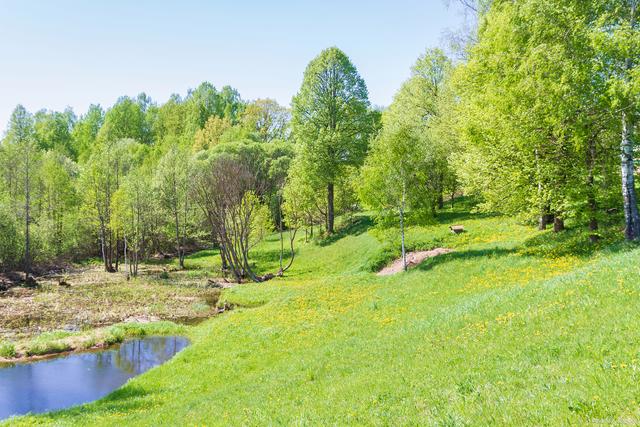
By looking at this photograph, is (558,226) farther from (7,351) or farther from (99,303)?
(99,303)

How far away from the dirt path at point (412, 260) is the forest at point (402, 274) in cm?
45

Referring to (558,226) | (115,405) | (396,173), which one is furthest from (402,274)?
(115,405)

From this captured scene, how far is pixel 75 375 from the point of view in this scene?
81.0 feet

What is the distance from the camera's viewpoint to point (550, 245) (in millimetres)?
27141

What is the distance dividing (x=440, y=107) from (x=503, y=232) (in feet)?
68.5

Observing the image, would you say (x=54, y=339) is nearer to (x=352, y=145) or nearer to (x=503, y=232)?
(x=503, y=232)

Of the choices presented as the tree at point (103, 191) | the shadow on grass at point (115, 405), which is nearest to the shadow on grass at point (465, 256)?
the shadow on grass at point (115, 405)

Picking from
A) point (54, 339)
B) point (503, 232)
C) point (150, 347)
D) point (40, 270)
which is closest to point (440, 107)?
point (503, 232)

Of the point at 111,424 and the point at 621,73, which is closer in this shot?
the point at 111,424

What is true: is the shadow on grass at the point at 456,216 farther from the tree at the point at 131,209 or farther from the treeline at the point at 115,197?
the tree at the point at 131,209

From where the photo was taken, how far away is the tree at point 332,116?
195ft

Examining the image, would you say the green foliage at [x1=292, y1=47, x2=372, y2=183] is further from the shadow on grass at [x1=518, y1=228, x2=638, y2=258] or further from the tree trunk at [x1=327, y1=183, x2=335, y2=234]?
the shadow on grass at [x1=518, y1=228, x2=638, y2=258]

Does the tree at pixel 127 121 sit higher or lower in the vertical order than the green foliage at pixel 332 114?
higher

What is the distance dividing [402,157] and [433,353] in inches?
937
